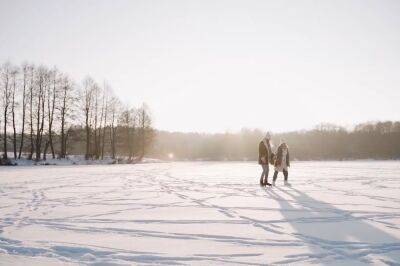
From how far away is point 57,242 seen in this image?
16.4 ft

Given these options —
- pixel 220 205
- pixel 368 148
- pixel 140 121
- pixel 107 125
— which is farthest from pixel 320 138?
pixel 220 205

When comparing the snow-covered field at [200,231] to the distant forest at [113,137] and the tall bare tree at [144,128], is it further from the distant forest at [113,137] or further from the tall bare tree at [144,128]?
the tall bare tree at [144,128]

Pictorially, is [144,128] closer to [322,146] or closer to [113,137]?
[113,137]

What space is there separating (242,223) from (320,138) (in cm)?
9978

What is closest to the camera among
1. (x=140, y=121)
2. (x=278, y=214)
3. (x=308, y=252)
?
(x=308, y=252)

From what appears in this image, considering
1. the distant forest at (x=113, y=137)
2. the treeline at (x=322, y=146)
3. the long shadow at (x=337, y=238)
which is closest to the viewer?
the long shadow at (x=337, y=238)

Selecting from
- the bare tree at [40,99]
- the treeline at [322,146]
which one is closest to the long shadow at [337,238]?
the bare tree at [40,99]

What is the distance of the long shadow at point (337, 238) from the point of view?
425 centimetres

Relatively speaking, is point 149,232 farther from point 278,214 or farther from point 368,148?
point 368,148

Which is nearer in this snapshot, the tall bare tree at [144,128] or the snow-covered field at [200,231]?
the snow-covered field at [200,231]

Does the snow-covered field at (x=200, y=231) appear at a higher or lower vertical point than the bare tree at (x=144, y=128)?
lower

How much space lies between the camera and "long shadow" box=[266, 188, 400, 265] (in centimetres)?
425

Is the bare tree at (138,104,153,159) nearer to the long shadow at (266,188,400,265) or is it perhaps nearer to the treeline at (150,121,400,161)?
the treeline at (150,121,400,161)

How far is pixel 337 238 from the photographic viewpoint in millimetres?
5242
